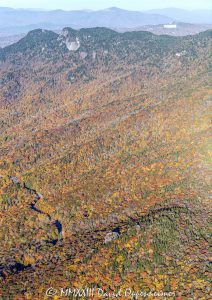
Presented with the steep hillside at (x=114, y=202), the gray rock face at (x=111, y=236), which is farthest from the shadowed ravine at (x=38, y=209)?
the gray rock face at (x=111, y=236)

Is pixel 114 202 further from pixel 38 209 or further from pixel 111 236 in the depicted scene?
pixel 38 209

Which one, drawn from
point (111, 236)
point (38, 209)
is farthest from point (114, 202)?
point (38, 209)

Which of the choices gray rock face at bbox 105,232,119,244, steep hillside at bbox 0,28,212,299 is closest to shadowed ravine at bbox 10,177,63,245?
steep hillside at bbox 0,28,212,299

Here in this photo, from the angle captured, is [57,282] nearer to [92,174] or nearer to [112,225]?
[112,225]

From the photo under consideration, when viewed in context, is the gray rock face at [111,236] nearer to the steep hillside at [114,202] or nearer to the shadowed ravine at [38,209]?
the steep hillside at [114,202]

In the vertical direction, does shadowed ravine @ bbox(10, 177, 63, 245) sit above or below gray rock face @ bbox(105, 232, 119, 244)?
below

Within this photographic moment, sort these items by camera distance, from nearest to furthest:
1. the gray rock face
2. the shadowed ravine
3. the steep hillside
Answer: the steep hillside → the gray rock face → the shadowed ravine

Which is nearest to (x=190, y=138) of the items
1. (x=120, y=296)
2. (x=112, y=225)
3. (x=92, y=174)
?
(x=92, y=174)

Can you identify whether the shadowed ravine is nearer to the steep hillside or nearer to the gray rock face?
the steep hillside

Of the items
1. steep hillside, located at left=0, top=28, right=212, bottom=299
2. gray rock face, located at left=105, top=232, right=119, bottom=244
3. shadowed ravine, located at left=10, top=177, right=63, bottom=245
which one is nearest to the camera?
steep hillside, located at left=0, top=28, right=212, bottom=299

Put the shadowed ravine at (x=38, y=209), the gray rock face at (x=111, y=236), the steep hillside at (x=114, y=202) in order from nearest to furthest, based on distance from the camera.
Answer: the steep hillside at (x=114, y=202) → the gray rock face at (x=111, y=236) → the shadowed ravine at (x=38, y=209)

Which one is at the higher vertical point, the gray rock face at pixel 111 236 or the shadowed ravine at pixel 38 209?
the gray rock face at pixel 111 236
